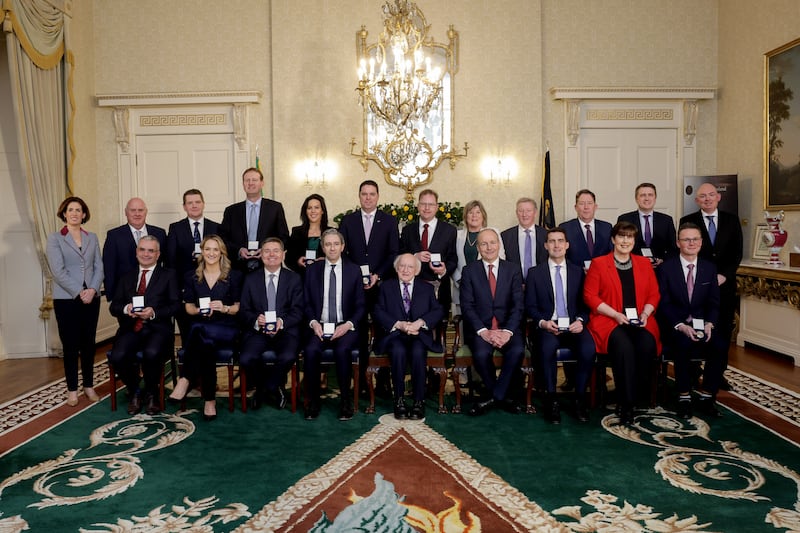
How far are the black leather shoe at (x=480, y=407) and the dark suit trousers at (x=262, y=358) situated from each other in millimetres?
1376

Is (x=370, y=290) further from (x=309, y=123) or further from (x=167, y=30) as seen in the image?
(x=167, y=30)

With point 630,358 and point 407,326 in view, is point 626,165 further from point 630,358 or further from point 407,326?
point 407,326

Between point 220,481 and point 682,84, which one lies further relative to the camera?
point 682,84

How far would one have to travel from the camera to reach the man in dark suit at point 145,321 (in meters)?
4.52

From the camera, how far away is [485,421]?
425cm

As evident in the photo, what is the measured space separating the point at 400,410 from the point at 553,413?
3.55 ft

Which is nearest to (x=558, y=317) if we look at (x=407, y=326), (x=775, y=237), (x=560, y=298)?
(x=560, y=298)

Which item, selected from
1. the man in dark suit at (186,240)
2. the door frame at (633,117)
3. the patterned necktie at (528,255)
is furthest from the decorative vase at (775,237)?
the man in dark suit at (186,240)

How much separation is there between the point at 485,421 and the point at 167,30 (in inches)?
260

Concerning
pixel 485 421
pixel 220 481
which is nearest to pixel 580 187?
pixel 485 421

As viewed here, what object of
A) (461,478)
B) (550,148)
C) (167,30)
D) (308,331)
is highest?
(167,30)

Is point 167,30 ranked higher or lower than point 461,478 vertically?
higher

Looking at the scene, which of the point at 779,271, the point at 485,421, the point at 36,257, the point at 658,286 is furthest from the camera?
the point at 36,257

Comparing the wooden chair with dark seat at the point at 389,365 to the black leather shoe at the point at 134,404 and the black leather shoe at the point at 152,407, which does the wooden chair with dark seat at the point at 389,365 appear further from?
the black leather shoe at the point at 134,404
